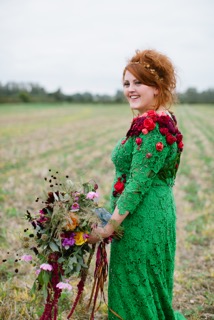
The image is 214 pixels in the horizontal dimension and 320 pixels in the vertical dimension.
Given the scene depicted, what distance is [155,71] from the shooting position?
2391 millimetres

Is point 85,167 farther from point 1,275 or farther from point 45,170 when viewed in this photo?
point 1,275

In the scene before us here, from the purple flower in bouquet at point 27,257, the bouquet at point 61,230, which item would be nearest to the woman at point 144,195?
the bouquet at point 61,230

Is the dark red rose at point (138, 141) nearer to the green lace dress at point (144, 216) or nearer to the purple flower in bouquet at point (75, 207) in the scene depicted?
the green lace dress at point (144, 216)

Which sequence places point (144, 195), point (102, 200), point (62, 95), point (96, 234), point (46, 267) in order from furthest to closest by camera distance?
point (62, 95)
point (102, 200)
point (144, 195)
point (96, 234)
point (46, 267)

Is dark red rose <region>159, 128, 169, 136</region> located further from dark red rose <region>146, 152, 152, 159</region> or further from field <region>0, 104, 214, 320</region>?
field <region>0, 104, 214, 320</region>

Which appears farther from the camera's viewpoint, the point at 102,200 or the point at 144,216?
the point at 102,200

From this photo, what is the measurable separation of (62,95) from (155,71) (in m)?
73.2

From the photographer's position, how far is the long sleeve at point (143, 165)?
2.20m

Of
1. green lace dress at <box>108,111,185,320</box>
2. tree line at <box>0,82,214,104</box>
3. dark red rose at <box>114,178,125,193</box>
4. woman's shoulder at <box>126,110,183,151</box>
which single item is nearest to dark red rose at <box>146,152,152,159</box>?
green lace dress at <box>108,111,185,320</box>

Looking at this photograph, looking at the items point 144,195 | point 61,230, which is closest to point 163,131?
point 144,195

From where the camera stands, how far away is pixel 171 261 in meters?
2.66

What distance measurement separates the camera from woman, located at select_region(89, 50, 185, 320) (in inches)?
87.9

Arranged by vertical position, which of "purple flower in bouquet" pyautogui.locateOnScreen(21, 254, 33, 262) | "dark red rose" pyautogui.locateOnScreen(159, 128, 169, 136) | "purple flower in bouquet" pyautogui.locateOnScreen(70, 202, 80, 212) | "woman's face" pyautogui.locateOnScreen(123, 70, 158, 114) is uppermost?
"woman's face" pyautogui.locateOnScreen(123, 70, 158, 114)

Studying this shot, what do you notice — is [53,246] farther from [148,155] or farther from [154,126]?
[154,126]
